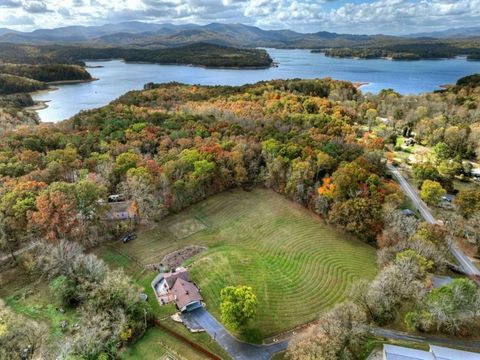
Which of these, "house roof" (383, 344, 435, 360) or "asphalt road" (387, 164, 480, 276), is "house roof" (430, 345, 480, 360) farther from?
"asphalt road" (387, 164, 480, 276)

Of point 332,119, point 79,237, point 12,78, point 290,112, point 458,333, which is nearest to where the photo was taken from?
point 458,333

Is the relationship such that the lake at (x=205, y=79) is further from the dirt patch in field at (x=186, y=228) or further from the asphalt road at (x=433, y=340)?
the asphalt road at (x=433, y=340)

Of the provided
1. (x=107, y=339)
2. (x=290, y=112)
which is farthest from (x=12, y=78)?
(x=107, y=339)

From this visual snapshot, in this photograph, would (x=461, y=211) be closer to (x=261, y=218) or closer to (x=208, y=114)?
(x=261, y=218)

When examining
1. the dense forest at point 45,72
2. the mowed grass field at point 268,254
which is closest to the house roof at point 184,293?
the mowed grass field at point 268,254

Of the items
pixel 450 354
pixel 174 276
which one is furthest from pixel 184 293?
pixel 450 354

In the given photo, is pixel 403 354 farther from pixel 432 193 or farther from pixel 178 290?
pixel 432 193
